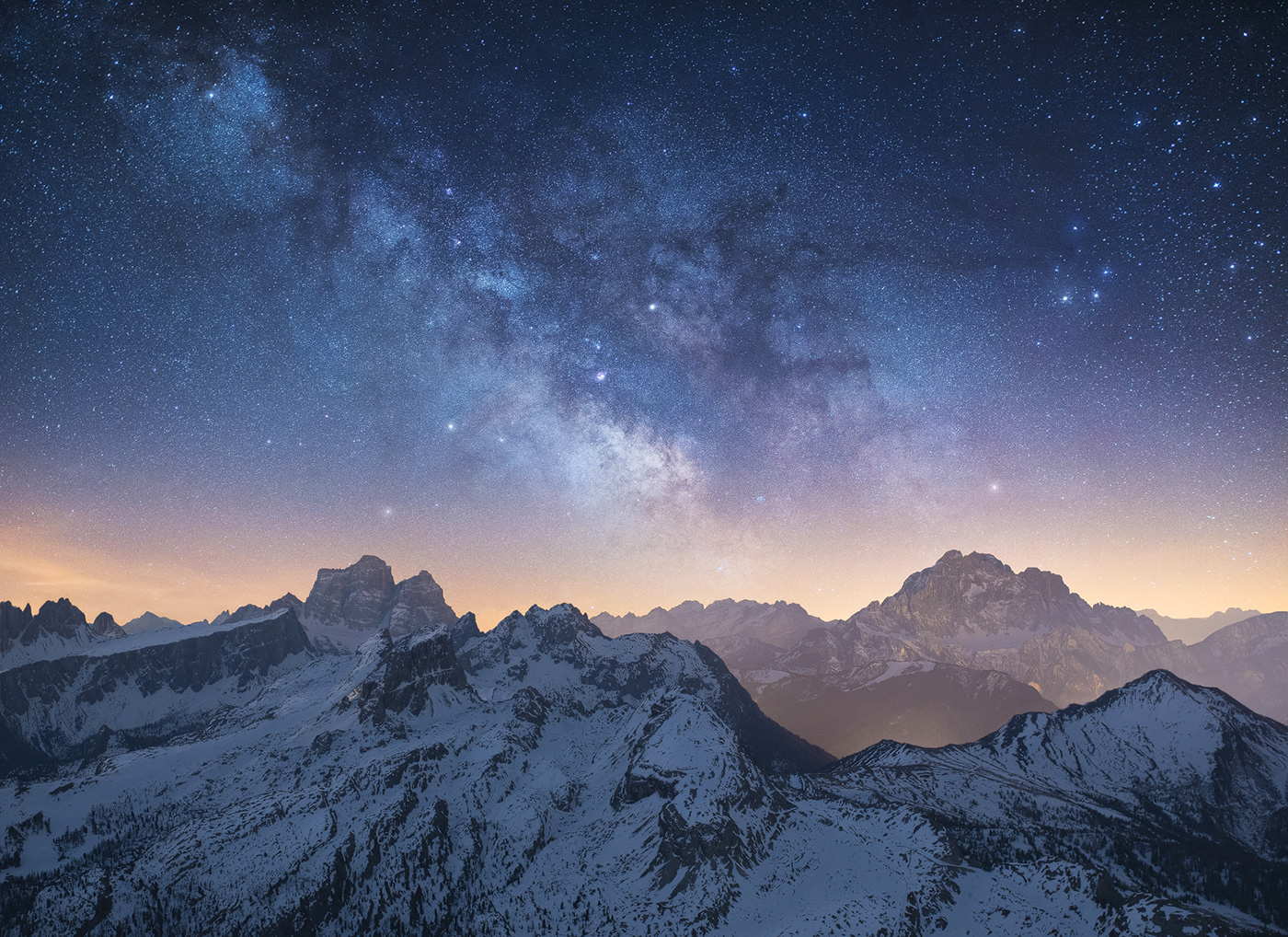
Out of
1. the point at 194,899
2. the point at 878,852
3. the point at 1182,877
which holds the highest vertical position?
the point at 878,852

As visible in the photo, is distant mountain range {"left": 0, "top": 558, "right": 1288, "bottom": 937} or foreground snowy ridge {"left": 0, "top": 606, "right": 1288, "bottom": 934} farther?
foreground snowy ridge {"left": 0, "top": 606, "right": 1288, "bottom": 934}

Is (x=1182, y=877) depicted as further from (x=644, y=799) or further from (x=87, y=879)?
(x=87, y=879)

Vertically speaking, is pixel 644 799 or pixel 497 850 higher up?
pixel 644 799

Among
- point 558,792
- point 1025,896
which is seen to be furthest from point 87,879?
point 1025,896

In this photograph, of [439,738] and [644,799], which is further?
[439,738]

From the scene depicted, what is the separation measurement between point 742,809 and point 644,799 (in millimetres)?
28659

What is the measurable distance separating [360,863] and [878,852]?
12619cm

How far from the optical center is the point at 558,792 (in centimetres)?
17625

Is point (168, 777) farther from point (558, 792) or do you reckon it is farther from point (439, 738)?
point (558, 792)

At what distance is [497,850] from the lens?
155m

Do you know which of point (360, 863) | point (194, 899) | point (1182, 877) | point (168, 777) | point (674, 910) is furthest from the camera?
point (168, 777)

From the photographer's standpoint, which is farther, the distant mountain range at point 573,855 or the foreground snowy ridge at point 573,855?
the foreground snowy ridge at point 573,855

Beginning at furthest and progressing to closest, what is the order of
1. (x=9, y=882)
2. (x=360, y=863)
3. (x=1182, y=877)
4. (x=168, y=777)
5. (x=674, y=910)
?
(x=168, y=777) < (x=1182, y=877) < (x=9, y=882) < (x=360, y=863) < (x=674, y=910)

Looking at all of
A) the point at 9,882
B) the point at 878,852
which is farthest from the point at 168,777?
the point at 878,852
